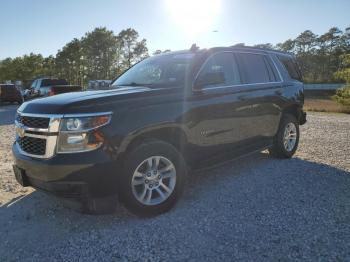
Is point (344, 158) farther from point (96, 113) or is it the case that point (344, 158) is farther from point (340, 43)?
point (340, 43)

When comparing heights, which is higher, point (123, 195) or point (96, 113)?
point (96, 113)

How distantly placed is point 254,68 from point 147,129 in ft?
8.57

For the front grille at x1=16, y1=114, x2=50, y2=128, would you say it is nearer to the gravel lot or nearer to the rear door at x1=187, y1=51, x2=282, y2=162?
the gravel lot

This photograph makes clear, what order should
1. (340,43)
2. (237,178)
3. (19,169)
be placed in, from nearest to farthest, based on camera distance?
(19,169) → (237,178) → (340,43)

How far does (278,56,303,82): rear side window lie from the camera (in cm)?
657

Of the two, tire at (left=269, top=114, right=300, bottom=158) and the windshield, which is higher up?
the windshield

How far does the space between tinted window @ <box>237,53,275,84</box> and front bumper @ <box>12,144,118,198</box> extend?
9.02 feet

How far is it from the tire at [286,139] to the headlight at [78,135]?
3850 millimetres

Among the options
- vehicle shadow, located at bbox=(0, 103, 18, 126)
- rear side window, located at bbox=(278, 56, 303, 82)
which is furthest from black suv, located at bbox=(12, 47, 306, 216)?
vehicle shadow, located at bbox=(0, 103, 18, 126)

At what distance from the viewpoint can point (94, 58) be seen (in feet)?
250

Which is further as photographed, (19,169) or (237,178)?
(237,178)

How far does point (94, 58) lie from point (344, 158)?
74641 mm

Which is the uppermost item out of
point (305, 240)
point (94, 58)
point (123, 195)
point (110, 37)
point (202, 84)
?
point (110, 37)

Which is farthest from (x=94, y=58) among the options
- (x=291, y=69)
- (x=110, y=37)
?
(x=291, y=69)
